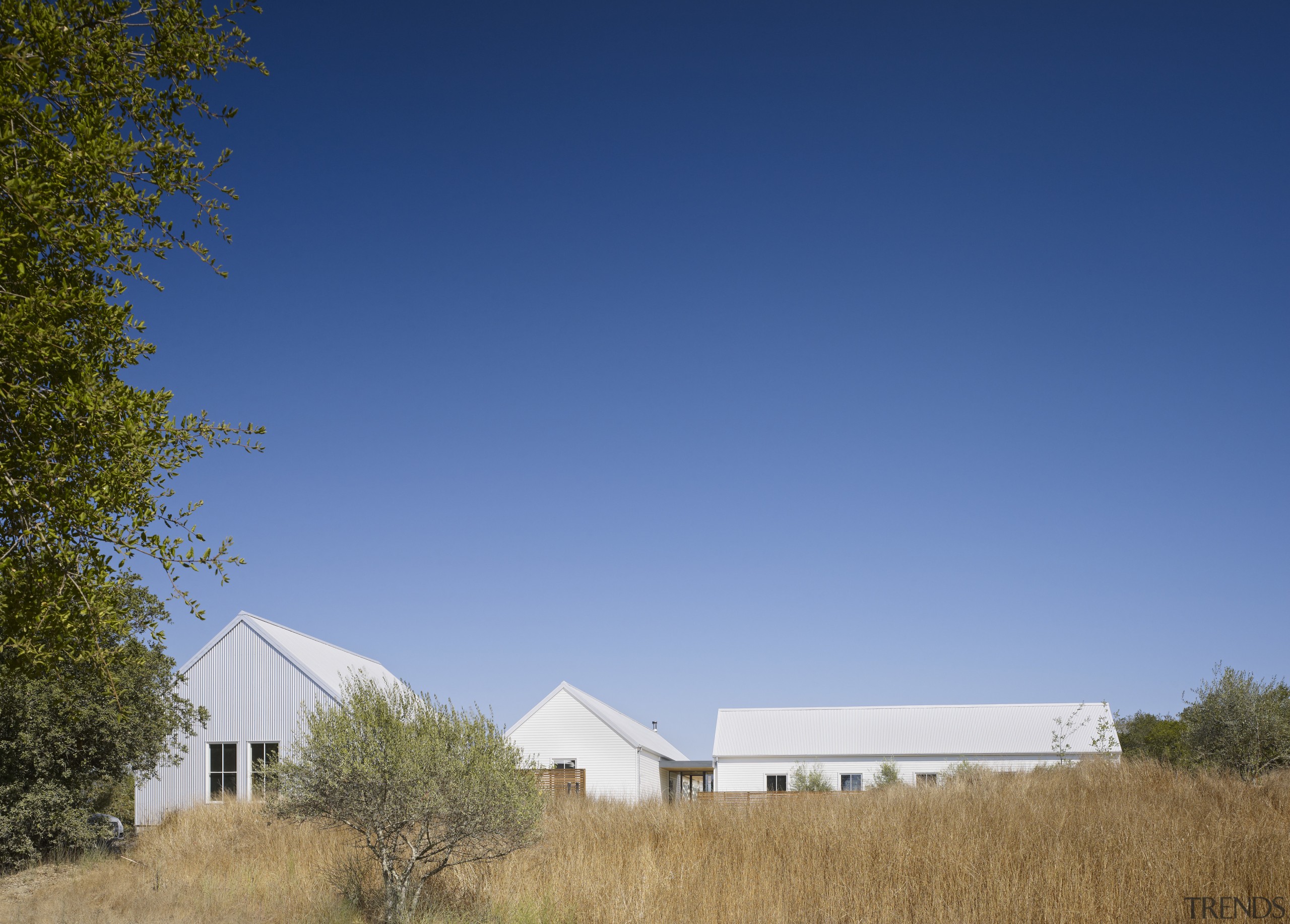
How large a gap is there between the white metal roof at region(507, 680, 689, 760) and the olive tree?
24966mm

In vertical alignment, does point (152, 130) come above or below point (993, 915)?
above

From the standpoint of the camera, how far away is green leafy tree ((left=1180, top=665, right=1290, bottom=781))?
719 inches

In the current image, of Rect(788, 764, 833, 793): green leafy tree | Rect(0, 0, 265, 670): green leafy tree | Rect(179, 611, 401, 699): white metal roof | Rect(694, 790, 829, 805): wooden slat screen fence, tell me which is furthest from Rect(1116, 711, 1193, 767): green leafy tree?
Rect(0, 0, 265, 670): green leafy tree

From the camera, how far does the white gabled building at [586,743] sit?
38.7 meters

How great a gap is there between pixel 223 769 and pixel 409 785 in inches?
758

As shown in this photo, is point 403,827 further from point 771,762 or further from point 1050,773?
point 771,762

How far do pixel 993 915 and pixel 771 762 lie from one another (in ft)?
120

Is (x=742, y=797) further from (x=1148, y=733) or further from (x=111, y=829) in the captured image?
(x=1148, y=733)

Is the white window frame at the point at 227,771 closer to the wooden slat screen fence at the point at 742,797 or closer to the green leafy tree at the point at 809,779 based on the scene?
the wooden slat screen fence at the point at 742,797

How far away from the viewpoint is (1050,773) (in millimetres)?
20672

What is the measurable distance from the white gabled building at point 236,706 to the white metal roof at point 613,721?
436 inches

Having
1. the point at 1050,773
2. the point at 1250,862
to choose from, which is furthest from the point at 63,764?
the point at 1050,773

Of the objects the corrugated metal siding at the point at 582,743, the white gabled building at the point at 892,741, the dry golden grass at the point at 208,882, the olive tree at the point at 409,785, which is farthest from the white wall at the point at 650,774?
the olive tree at the point at 409,785

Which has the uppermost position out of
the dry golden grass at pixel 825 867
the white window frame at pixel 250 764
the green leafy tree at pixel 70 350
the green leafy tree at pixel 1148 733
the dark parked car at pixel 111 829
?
the green leafy tree at pixel 70 350
